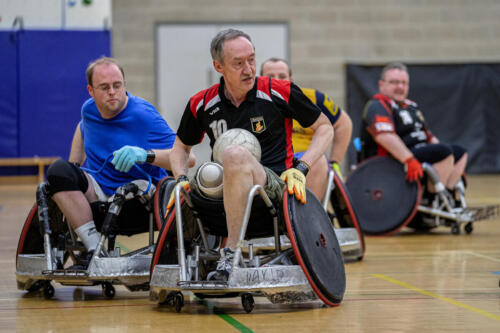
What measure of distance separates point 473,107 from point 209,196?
47.2ft

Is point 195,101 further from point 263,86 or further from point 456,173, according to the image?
point 456,173

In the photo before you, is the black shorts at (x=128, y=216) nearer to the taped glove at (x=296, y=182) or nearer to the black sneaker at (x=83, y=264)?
the black sneaker at (x=83, y=264)

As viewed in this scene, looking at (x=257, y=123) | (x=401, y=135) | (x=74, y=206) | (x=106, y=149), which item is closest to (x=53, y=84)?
(x=401, y=135)

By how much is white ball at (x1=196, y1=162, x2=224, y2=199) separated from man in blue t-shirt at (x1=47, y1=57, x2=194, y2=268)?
2.65ft

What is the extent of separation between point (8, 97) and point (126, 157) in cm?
1093

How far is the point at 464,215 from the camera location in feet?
26.0

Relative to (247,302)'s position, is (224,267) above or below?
above

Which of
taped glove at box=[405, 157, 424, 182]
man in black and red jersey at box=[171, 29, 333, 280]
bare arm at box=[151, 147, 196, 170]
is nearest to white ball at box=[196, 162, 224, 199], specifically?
man in black and red jersey at box=[171, 29, 333, 280]

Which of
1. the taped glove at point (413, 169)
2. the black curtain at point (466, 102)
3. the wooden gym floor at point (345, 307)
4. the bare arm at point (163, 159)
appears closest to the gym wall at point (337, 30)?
the black curtain at point (466, 102)

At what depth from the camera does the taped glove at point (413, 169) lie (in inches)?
301

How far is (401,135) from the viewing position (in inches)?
316

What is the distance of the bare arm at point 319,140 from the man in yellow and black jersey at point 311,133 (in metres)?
1.68

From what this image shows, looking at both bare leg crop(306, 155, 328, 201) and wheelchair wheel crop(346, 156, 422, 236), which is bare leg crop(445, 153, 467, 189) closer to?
wheelchair wheel crop(346, 156, 422, 236)

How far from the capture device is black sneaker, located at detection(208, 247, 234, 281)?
383cm
